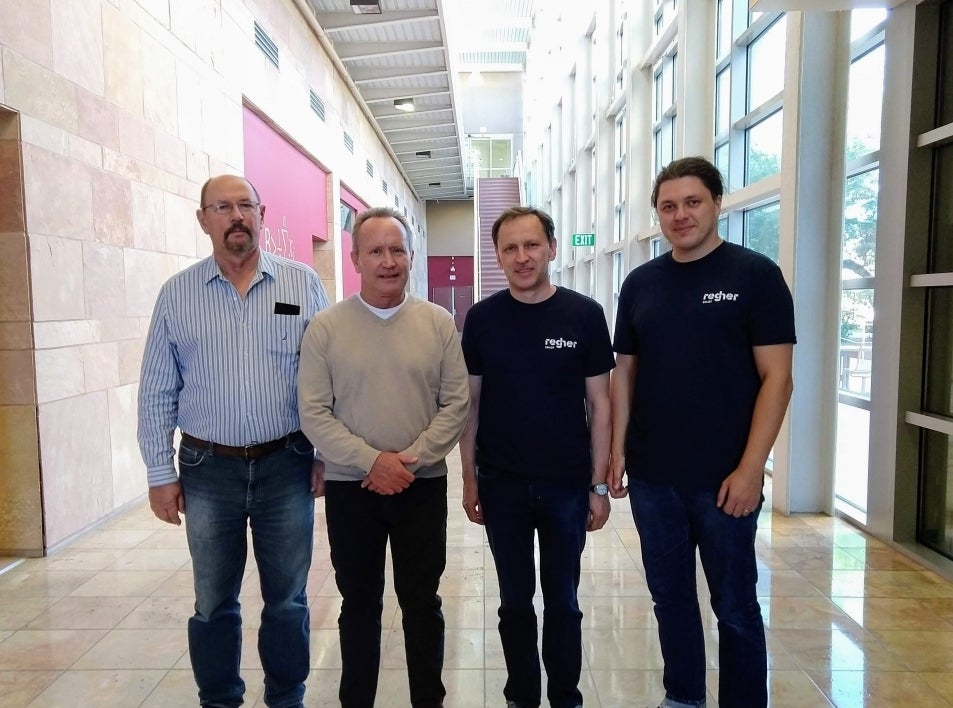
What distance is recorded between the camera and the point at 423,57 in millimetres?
12375

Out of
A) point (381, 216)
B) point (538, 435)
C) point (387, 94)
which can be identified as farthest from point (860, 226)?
point (387, 94)

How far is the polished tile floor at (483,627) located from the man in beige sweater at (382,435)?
1.76 ft

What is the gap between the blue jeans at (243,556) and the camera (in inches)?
84.5

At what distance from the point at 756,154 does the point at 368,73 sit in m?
8.73

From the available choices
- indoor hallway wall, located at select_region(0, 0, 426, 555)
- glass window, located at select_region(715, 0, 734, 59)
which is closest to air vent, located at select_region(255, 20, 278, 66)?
indoor hallway wall, located at select_region(0, 0, 426, 555)

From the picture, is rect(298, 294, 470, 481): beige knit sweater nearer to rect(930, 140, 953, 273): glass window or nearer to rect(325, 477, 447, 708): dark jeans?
rect(325, 477, 447, 708): dark jeans

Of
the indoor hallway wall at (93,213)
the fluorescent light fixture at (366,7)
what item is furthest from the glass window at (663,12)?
the indoor hallway wall at (93,213)

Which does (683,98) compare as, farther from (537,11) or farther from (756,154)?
(537,11)

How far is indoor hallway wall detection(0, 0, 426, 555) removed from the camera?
3.95 metres

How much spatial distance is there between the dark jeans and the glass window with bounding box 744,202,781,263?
4.74 meters

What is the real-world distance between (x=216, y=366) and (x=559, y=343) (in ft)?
3.64

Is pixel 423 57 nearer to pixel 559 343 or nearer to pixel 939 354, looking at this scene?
pixel 939 354

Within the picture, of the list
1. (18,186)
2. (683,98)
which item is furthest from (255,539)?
(683,98)

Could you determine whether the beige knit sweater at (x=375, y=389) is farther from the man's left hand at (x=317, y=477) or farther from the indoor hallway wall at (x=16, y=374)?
the indoor hallway wall at (x=16, y=374)
